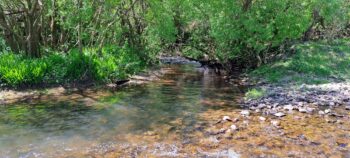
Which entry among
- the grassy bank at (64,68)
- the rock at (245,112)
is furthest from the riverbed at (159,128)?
the grassy bank at (64,68)

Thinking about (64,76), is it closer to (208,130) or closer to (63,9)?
(63,9)

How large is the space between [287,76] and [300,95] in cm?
357

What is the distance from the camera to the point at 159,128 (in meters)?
10.3

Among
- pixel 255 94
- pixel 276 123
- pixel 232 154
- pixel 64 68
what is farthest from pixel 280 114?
pixel 64 68

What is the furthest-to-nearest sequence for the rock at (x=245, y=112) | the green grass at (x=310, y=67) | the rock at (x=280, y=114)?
the green grass at (x=310, y=67), the rock at (x=245, y=112), the rock at (x=280, y=114)

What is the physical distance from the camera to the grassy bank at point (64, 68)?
48.1 ft

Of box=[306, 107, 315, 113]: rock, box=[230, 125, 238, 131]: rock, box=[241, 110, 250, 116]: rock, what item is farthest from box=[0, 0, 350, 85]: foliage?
box=[230, 125, 238, 131]: rock

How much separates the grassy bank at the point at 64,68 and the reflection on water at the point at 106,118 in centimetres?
140

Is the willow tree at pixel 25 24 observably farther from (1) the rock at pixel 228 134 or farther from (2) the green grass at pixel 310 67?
(1) the rock at pixel 228 134

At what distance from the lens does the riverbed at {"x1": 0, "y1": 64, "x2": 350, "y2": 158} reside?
28.0 ft

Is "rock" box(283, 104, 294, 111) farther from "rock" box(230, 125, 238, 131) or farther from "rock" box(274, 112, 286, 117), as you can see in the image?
"rock" box(230, 125, 238, 131)

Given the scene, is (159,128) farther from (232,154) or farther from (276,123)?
(276,123)

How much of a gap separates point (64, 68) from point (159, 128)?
7.29 metres

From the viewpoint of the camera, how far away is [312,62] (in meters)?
18.1
